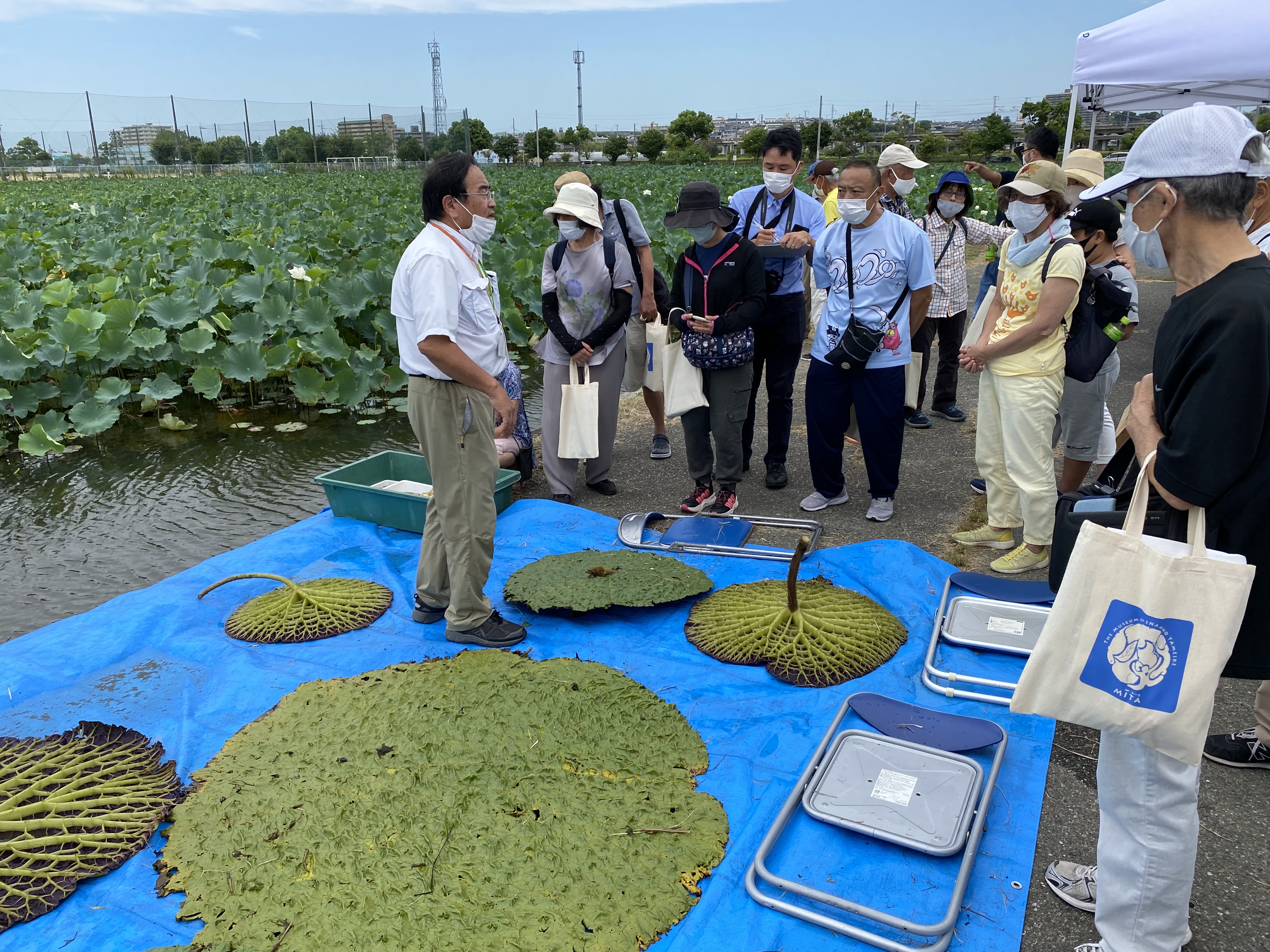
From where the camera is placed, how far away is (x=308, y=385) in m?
7.27

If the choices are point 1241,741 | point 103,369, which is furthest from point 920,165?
point 103,369

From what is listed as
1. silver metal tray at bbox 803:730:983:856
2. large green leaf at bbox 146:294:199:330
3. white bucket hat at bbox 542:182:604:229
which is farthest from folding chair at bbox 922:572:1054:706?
large green leaf at bbox 146:294:199:330

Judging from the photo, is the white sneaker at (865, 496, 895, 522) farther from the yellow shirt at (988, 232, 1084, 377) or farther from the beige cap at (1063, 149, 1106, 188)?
the beige cap at (1063, 149, 1106, 188)

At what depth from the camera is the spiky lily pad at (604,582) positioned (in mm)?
3787

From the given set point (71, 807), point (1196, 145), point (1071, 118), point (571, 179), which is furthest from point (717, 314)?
point (1071, 118)

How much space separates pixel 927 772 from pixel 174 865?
230cm

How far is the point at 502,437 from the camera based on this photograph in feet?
11.3

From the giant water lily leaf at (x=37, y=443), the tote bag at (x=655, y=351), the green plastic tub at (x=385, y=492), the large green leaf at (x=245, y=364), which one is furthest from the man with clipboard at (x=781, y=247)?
the giant water lily leaf at (x=37, y=443)

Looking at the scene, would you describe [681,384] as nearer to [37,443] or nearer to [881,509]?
[881,509]

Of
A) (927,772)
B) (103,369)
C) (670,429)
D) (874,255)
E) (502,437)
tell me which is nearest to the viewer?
(927,772)

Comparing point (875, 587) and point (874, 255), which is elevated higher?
point (874, 255)

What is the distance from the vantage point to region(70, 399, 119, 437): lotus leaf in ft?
21.3

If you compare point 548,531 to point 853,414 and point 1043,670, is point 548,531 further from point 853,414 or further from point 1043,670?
point 1043,670

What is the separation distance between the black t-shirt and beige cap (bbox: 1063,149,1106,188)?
3273mm
